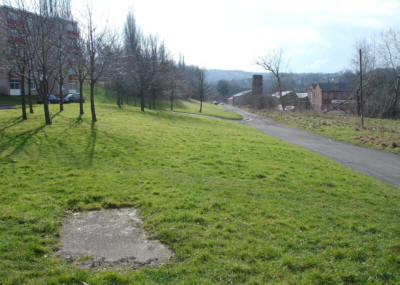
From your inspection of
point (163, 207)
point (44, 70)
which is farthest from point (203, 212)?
point (44, 70)

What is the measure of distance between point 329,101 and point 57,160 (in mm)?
79245

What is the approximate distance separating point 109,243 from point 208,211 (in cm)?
239

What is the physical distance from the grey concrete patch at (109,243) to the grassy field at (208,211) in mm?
209

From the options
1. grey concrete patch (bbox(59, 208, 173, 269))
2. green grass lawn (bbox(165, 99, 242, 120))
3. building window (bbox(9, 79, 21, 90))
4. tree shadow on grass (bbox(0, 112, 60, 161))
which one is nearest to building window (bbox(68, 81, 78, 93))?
building window (bbox(9, 79, 21, 90))

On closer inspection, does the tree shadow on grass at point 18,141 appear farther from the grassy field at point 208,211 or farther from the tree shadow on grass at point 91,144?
the tree shadow on grass at point 91,144

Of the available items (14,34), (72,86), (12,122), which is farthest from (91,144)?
(72,86)

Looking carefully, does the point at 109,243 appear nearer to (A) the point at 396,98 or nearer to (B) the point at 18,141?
(B) the point at 18,141

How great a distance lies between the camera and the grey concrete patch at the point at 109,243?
4.69 metres

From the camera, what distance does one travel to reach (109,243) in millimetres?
5301

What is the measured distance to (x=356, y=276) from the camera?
14.5ft

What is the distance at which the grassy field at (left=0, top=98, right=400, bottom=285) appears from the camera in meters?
4.42

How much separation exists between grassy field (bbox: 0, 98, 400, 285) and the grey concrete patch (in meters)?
0.21

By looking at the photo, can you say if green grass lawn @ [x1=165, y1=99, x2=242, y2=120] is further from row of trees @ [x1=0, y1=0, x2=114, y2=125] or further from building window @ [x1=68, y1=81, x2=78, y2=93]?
row of trees @ [x1=0, y1=0, x2=114, y2=125]

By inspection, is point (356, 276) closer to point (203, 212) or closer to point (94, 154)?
point (203, 212)
